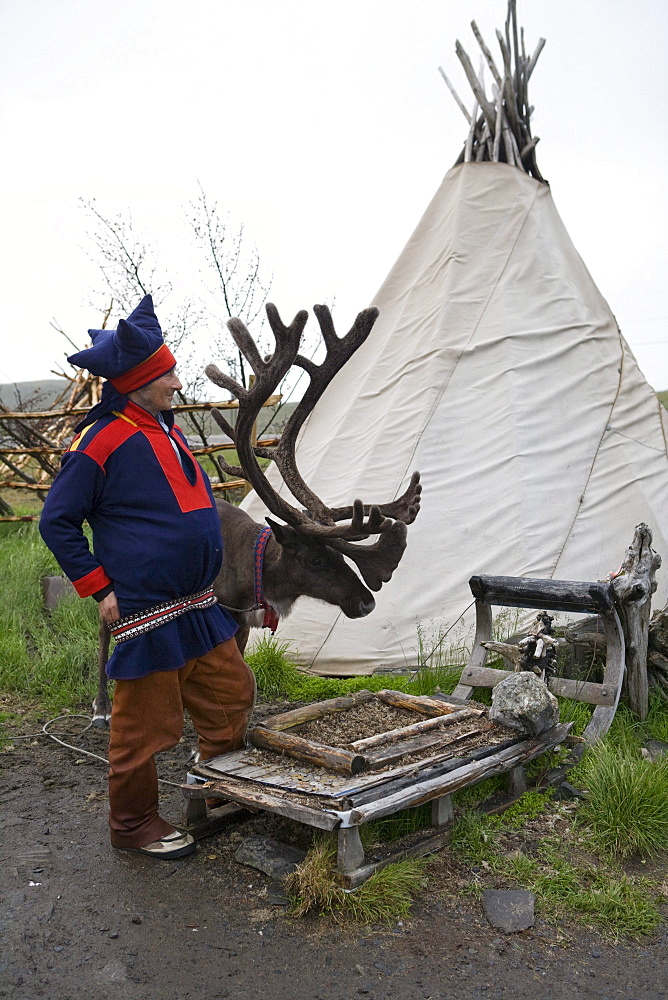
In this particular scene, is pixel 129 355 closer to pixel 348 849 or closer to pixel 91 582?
pixel 91 582

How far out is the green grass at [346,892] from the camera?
9.12 ft

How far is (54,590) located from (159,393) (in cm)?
383

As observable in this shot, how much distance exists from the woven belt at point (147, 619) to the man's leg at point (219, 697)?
254mm

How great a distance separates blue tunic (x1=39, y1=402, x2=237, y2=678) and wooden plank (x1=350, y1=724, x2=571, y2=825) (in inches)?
32.8

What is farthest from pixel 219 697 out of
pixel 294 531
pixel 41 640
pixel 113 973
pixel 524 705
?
pixel 41 640

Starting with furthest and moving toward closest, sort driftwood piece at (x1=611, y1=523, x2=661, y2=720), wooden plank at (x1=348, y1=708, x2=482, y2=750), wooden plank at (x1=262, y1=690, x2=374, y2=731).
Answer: driftwood piece at (x1=611, y1=523, x2=661, y2=720), wooden plank at (x1=262, y1=690, x2=374, y2=731), wooden plank at (x1=348, y1=708, x2=482, y2=750)

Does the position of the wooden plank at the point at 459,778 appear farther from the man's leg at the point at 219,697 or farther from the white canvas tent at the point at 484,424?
the white canvas tent at the point at 484,424

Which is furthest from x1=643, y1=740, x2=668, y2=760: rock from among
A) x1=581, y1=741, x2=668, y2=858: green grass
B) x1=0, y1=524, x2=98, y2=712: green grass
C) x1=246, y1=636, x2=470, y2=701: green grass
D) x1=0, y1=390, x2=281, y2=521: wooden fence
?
x1=0, y1=390, x2=281, y2=521: wooden fence

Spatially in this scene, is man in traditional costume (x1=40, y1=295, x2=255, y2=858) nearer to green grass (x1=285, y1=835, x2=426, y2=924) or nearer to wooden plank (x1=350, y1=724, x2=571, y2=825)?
green grass (x1=285, y1=835, x2=426, y2=924)

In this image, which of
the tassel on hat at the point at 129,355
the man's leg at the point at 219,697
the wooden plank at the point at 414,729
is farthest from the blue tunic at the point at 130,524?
the wooden plank at the point at 414,729

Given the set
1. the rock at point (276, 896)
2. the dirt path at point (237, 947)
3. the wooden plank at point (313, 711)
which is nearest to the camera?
the dirt path at point (237, 947)

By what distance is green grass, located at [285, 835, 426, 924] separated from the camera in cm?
278

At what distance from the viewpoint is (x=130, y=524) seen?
10.0 ft

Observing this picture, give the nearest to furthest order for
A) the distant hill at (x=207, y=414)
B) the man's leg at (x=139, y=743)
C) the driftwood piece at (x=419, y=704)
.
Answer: the man's leg at (x=139, y=743), the driftwood piece at (x=419, y=704), the distant hill at (x=207, y=414)
